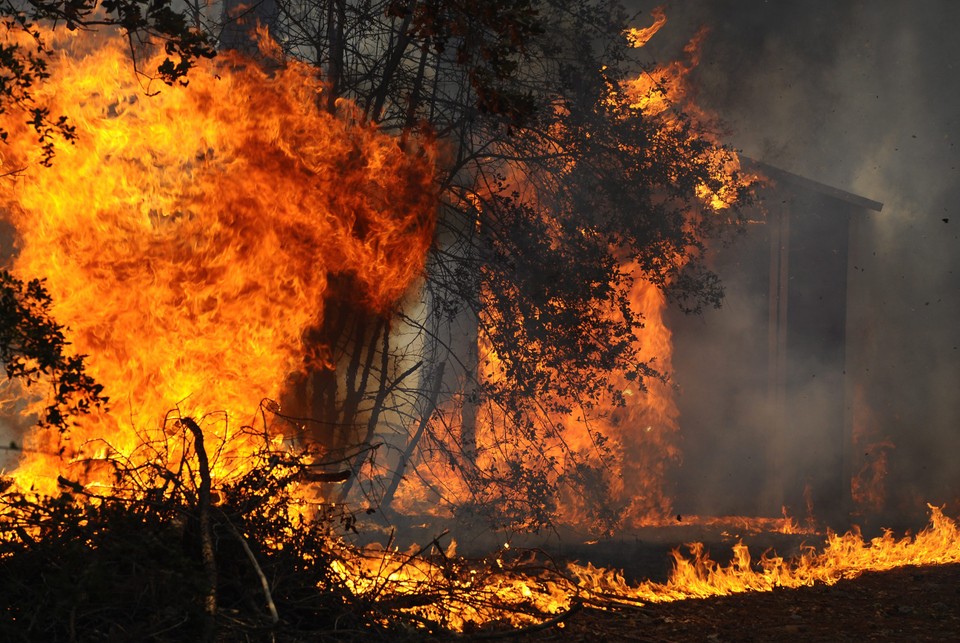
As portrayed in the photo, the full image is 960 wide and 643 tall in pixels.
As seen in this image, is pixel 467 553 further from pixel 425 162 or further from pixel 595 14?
pixel 595 14

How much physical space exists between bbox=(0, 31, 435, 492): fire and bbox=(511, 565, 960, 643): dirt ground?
2.90 m

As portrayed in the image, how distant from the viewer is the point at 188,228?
26.0ft

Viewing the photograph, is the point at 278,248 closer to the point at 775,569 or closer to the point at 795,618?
the point at 795,618

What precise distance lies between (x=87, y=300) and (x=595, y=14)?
637 cm

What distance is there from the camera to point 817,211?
17234mm

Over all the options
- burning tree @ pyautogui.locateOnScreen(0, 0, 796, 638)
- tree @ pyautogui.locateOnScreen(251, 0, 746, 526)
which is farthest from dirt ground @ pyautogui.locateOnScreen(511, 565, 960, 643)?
tree @ pyautogui.locateOnScreen(251, 0, 746, 526)

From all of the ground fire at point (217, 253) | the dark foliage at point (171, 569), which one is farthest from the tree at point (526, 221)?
the dark foliage at point (171, 569)

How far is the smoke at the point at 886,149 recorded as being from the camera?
19094mm

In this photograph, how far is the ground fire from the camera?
734 cm

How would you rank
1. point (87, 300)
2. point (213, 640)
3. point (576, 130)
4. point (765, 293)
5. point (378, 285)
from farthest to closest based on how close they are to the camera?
point (765, 293) < point (576, 130) < point (378, 285) < point (87, 300) < point (213, 640)

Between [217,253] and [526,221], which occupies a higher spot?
[526,221]

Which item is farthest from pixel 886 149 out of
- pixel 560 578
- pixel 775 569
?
pixel 560 578

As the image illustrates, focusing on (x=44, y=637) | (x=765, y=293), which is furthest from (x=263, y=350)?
(x=765, y=293)

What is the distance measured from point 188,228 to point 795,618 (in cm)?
589
